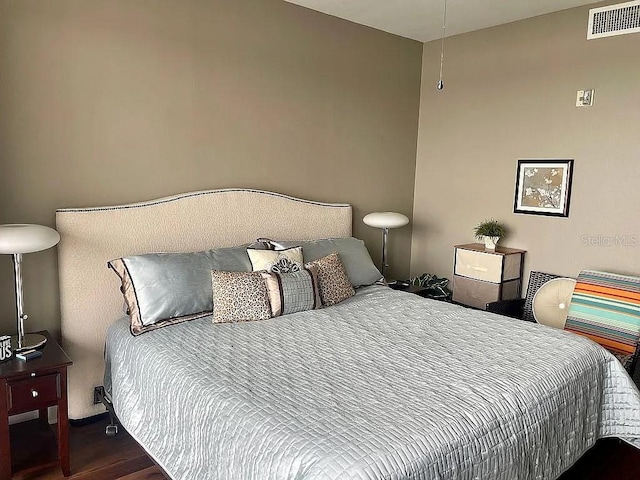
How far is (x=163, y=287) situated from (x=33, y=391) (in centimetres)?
72

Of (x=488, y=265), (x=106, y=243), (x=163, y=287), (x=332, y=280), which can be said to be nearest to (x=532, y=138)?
(x=488, y=265)

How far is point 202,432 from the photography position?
6.03 feet

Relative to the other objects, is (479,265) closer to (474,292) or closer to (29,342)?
(474,292)

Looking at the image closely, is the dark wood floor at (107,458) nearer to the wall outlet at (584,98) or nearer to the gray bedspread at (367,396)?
the gray bedspread at (367,396)

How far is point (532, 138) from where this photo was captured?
3.67 meters

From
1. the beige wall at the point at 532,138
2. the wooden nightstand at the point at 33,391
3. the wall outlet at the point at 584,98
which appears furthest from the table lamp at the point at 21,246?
the wall outlet at the point at 584,98

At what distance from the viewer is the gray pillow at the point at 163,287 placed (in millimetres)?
2512

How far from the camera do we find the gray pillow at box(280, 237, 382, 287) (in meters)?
3.22

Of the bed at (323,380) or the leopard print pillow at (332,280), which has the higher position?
the leopard print pillow at (332,280)

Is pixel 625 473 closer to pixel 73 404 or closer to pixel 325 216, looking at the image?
pixel 325 216

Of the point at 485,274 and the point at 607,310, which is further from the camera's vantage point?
the point at 485,274

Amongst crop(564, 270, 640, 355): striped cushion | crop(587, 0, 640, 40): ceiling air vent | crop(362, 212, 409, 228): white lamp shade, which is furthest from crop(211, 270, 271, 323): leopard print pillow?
crop(587, 0, 640, 40): ceiling air vent

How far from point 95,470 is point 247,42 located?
2588 mm

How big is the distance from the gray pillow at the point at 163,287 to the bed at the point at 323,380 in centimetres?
8
